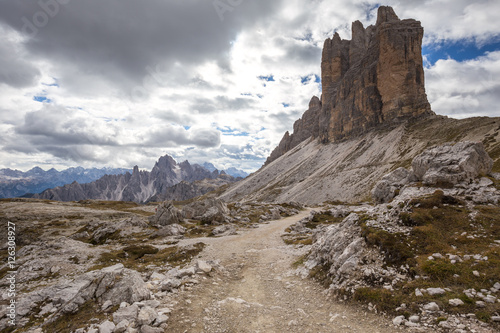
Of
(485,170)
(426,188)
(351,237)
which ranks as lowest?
(351,237)

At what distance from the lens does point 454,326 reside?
8625 mm

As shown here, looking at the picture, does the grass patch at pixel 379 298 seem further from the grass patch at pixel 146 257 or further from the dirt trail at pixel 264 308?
the grass patch at pixel 146 257

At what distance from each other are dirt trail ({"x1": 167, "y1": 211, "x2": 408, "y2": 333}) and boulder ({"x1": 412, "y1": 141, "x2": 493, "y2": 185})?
54.8 feet

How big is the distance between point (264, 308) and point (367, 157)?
137259 millimetres

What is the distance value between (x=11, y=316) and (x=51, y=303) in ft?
6.13

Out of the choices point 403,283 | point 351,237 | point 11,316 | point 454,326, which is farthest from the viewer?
point 351,237

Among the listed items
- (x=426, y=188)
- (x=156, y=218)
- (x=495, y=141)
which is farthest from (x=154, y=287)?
(x=495, y=141)

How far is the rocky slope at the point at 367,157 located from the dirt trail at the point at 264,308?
82068 millimetres

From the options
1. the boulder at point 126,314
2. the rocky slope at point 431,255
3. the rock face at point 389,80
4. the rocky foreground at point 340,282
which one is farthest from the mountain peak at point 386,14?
the boulder at point 126,314

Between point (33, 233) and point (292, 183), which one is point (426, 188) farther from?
point (292, 183)

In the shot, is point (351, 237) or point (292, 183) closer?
point (351, 237)

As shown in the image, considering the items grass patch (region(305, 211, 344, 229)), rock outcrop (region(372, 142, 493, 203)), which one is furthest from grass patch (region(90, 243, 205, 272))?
rock outcrop (region(372, 142, 493, 203))

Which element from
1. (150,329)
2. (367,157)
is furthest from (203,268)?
(367,157)

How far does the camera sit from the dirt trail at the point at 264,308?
10656 mm
